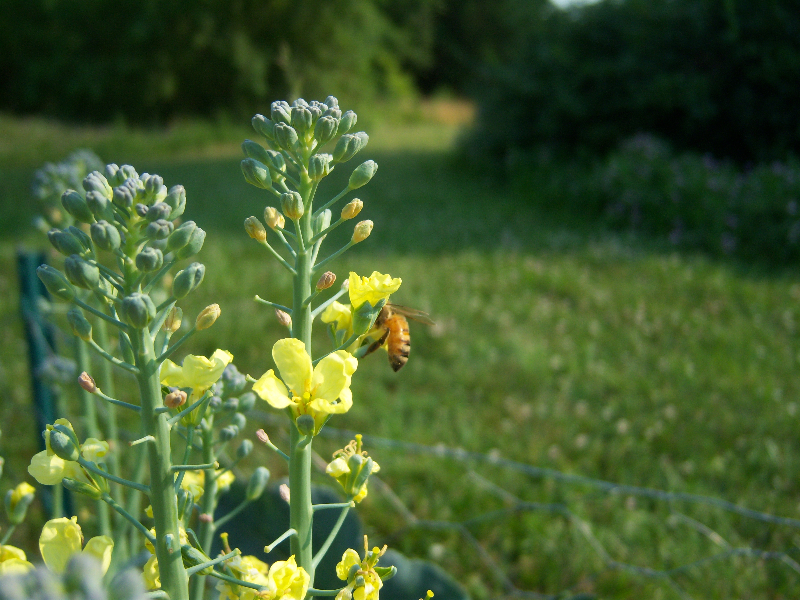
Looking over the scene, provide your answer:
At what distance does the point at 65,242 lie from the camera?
2.07ft

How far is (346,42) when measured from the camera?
45.7 feet

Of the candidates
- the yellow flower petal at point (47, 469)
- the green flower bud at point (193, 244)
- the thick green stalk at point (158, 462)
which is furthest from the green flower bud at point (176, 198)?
the yellow flower petal at point (47, 469)

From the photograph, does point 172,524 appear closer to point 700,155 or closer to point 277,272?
point 277,272

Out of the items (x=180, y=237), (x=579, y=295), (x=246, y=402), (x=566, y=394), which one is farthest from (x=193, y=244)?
(x=579, y=295)

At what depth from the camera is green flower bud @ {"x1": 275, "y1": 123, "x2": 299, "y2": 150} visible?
72cm

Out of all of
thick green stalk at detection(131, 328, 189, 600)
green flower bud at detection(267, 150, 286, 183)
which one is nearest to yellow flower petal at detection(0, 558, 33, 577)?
thick green stalk at detection(131, 328, 189, 600)

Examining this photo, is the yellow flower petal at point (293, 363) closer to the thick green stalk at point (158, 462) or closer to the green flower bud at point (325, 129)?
the thick green stalk at point (158, 462)

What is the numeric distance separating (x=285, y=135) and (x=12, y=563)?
1.52 ft

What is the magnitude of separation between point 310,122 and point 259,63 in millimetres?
13682

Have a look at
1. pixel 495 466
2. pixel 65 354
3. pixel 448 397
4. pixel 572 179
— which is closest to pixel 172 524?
pixel 495 466

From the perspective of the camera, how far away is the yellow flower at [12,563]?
22.3 inches

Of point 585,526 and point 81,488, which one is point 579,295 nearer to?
point 585,526

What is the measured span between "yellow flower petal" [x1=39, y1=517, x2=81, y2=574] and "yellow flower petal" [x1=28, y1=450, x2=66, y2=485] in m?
0.04

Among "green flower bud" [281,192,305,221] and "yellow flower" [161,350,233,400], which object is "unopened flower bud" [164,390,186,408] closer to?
"yellow flower" [161,350,233,400]
